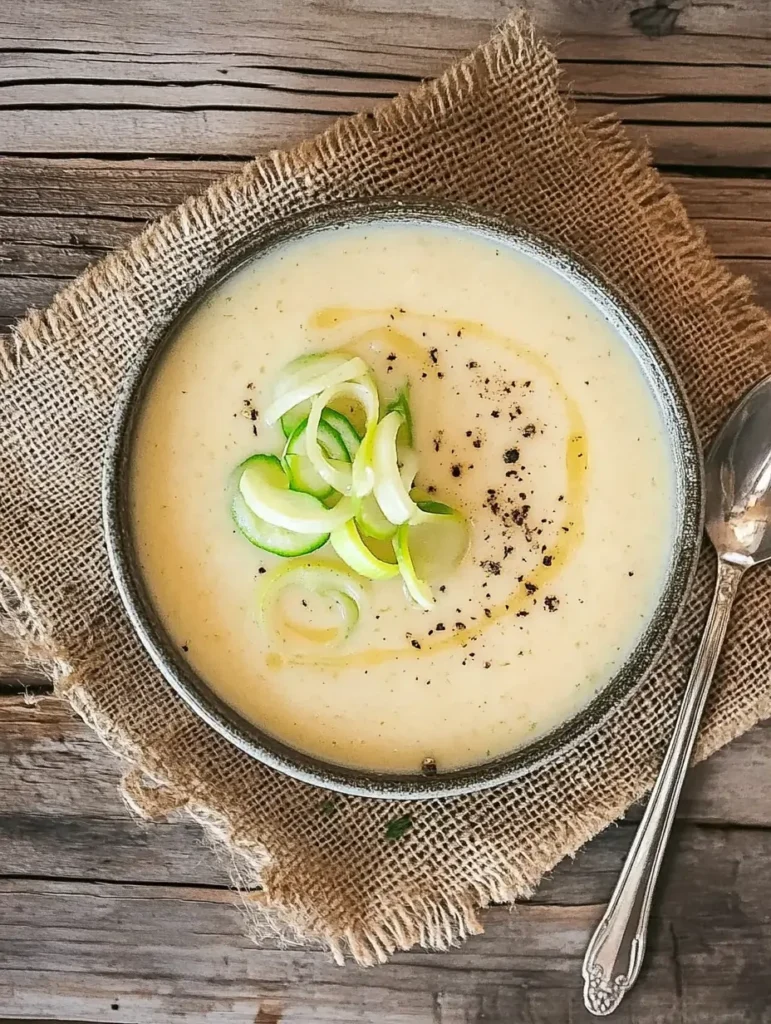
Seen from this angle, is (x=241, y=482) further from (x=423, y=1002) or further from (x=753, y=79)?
(x=753, y=79)

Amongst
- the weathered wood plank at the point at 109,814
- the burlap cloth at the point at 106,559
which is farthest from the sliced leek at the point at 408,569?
the weathered wood plank at the point at 109,814

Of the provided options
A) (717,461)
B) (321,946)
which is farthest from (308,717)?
(717,461)

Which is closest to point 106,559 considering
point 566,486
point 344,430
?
point 344,430

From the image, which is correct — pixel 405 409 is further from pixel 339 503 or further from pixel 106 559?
pixel 106 559

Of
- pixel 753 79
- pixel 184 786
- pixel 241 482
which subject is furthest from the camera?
pixel 753 79

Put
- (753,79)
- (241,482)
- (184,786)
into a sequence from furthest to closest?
(753,79) < (184,786) < (241,482)
